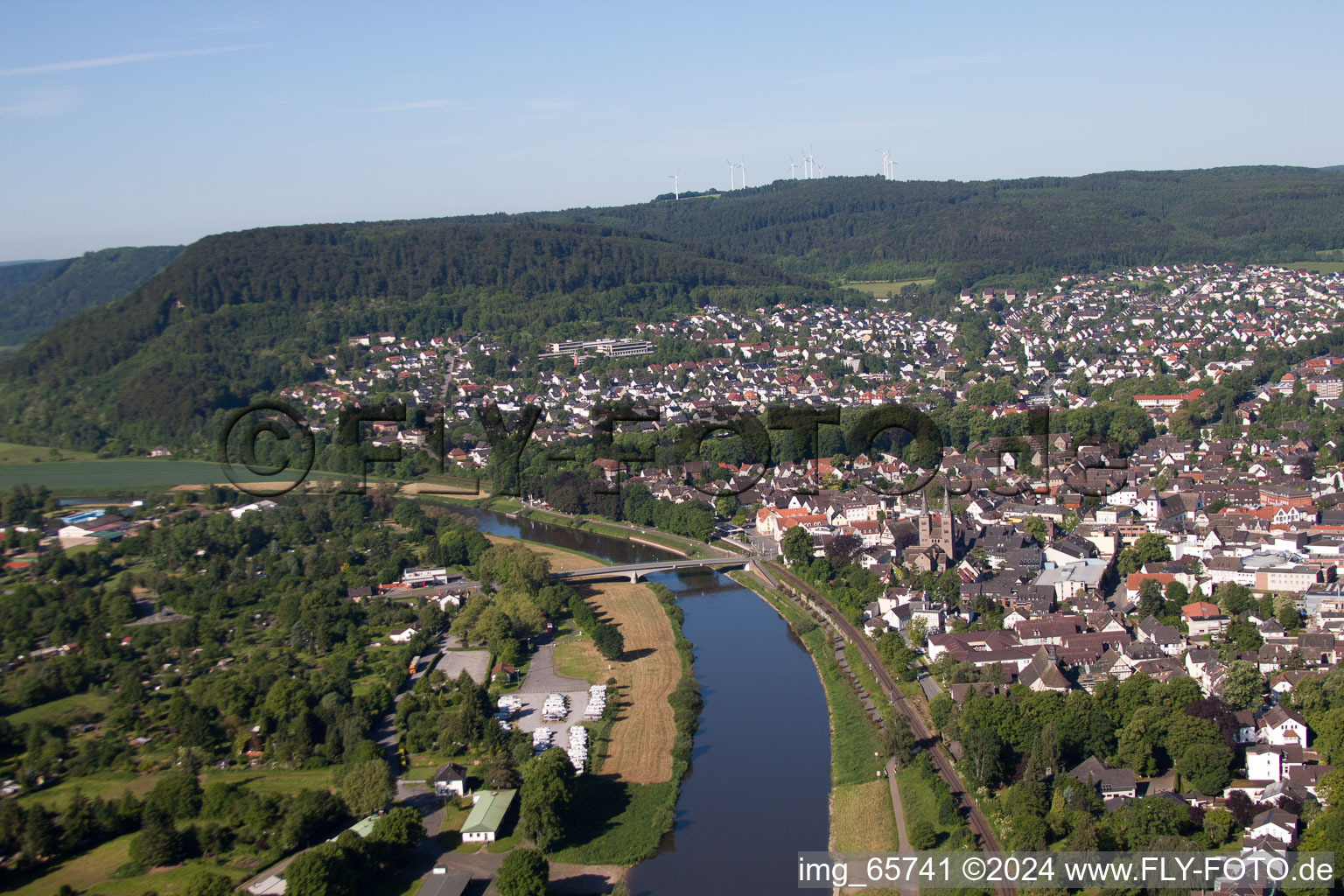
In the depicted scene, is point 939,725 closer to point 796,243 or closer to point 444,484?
point 444,484

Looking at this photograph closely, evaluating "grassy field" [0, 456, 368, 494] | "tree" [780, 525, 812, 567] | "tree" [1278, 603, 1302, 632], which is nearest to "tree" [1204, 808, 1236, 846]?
"tree" [1278, 603, 1302, 632]

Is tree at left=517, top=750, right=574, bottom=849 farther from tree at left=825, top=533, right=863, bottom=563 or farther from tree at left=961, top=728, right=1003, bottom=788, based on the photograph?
tree at left=825, top=533, right=863, bottom=563

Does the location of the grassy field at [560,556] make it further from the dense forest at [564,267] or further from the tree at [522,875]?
the dense forest at [564,267]

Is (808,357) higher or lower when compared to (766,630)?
higher

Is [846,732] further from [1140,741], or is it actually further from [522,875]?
[522,875]

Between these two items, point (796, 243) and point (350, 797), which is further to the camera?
point (796, 243)

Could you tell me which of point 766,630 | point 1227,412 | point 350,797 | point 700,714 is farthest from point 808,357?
point 350,797

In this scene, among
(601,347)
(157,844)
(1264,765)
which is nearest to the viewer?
(157,844)

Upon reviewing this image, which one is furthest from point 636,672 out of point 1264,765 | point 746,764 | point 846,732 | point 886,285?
point 886,285
